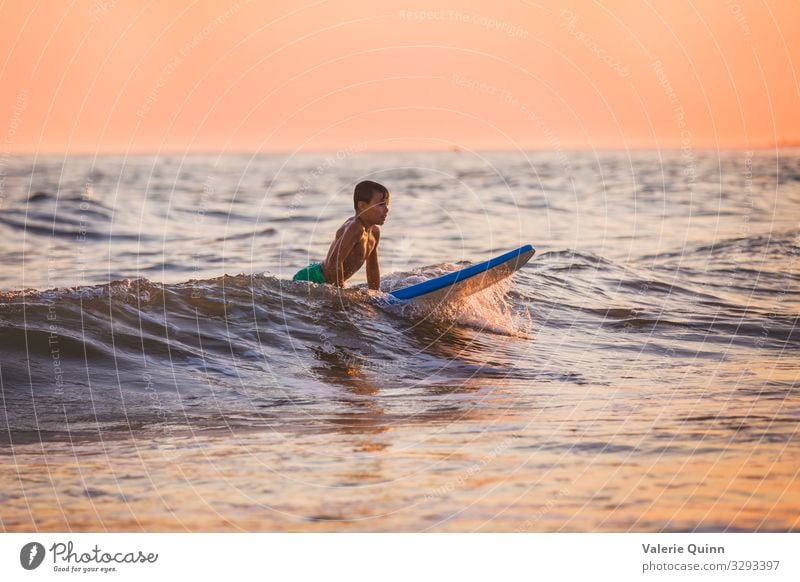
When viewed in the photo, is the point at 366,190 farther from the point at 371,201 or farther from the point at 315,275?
the point at 315,275

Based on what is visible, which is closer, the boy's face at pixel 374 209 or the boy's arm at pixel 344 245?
the boy's face at pixel 374 209

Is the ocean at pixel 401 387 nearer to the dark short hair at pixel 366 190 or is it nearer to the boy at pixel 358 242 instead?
the boy at pixel 358 242

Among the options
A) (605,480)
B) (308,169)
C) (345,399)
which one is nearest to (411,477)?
(605,480)

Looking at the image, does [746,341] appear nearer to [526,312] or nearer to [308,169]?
[526,312]

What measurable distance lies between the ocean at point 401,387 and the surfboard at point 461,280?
5.5 inches

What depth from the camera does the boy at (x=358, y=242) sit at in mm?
8156

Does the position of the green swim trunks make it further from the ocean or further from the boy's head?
the boy's head

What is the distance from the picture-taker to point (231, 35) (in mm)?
10164

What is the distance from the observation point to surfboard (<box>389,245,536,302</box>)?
847cm

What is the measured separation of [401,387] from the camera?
21.5 feet

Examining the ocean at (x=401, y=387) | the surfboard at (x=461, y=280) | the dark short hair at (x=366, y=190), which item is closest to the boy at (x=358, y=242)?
the dark short hair at (x=366, y=190)

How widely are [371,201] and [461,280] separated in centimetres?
113

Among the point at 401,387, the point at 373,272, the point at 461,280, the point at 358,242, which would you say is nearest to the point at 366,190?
the point at 358,242
